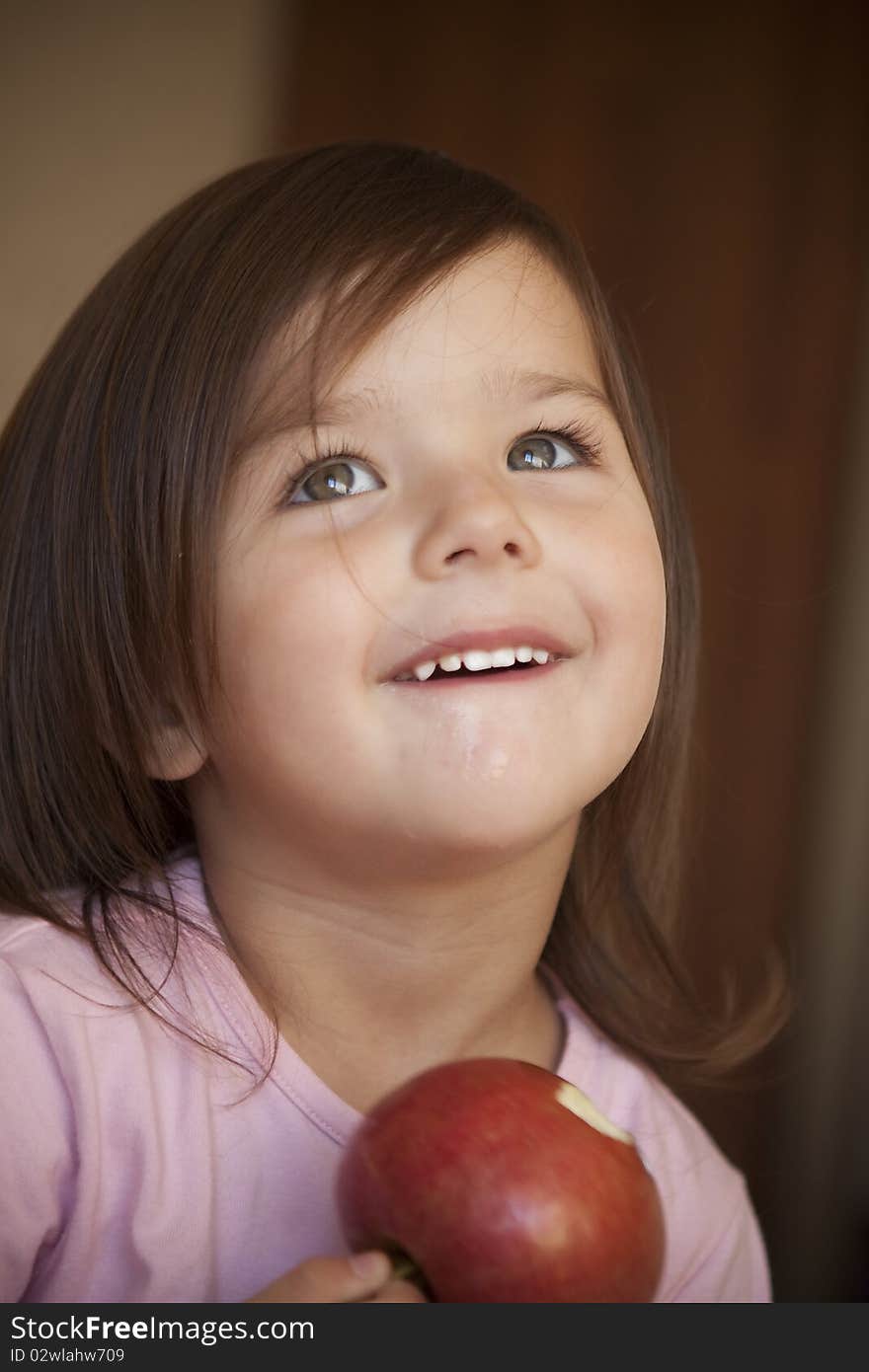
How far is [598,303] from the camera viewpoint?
1.12m

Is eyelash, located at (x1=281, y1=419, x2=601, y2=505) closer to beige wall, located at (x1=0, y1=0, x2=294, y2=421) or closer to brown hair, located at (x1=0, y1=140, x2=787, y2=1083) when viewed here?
brown hair, located at (x1=0, y1=140, x2=787, y2=1083)

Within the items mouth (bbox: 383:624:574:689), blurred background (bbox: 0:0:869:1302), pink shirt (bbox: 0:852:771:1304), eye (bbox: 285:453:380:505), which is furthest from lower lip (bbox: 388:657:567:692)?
blurred background (bbox: 0:0:869:1302)

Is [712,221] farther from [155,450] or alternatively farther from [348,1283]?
[348,1283]

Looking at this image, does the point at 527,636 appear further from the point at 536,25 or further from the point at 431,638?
the point at 536,25

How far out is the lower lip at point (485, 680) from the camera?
87cm

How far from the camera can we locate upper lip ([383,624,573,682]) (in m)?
0.86

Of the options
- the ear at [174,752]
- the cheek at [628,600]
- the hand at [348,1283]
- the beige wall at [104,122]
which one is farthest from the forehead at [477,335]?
the beige wall at [104,122]

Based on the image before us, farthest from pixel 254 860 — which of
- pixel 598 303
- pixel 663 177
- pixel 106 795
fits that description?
pixel 663 177

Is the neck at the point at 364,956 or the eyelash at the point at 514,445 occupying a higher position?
the eyelash at the point at 514,445

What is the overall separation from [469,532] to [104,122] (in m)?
1.31

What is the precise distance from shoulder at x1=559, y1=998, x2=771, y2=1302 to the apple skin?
0.34 m

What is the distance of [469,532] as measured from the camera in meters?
0.86

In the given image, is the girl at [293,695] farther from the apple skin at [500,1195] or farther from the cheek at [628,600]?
the apple skin at [500,1195]

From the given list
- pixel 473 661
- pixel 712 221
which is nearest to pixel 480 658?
pixel 473 661
